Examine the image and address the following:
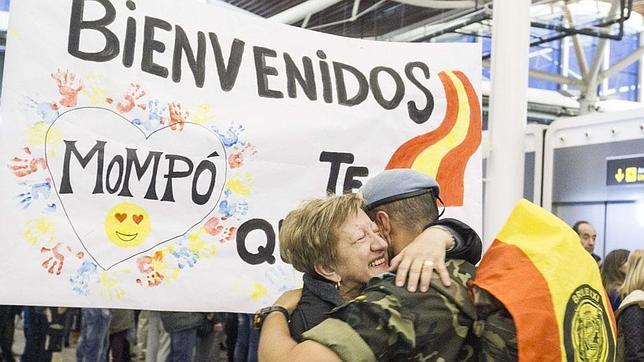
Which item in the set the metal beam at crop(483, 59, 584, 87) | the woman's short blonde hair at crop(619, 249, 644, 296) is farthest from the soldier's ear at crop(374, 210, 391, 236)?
the metal beam at crop(483, 59, 584, 87)

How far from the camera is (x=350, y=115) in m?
3.76

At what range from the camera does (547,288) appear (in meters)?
1.68

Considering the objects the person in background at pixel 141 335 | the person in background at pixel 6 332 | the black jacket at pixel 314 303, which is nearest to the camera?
the black jacket at pixel 314 303

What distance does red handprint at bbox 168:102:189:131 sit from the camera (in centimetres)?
337

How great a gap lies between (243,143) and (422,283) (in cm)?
193

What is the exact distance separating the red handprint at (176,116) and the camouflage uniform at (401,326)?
1822 mm

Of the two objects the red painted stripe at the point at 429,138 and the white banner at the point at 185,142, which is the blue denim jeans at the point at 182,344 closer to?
the white banner at the point at 185,142

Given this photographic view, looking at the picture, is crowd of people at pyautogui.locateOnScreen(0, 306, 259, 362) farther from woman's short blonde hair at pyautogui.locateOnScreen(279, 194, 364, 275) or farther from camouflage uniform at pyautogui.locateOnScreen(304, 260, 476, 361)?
camouflage uniform at pyautogui.locateOnScreen(304, 260, 476, 361)

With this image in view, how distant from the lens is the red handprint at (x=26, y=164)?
3.05 m

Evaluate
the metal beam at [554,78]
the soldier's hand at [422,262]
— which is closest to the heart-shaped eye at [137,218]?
the soldier's hand at [422,262]

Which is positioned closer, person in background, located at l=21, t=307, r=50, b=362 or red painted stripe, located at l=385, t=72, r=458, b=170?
red painted stripe, located at l=385, t=72, r=458, b=170

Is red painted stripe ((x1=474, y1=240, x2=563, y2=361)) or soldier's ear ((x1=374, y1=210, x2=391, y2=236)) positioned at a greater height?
soldier's ear ((x1=374, y1=210, x2=391, y2=236))

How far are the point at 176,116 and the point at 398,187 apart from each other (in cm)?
162

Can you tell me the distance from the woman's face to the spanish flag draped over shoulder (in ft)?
1.20
